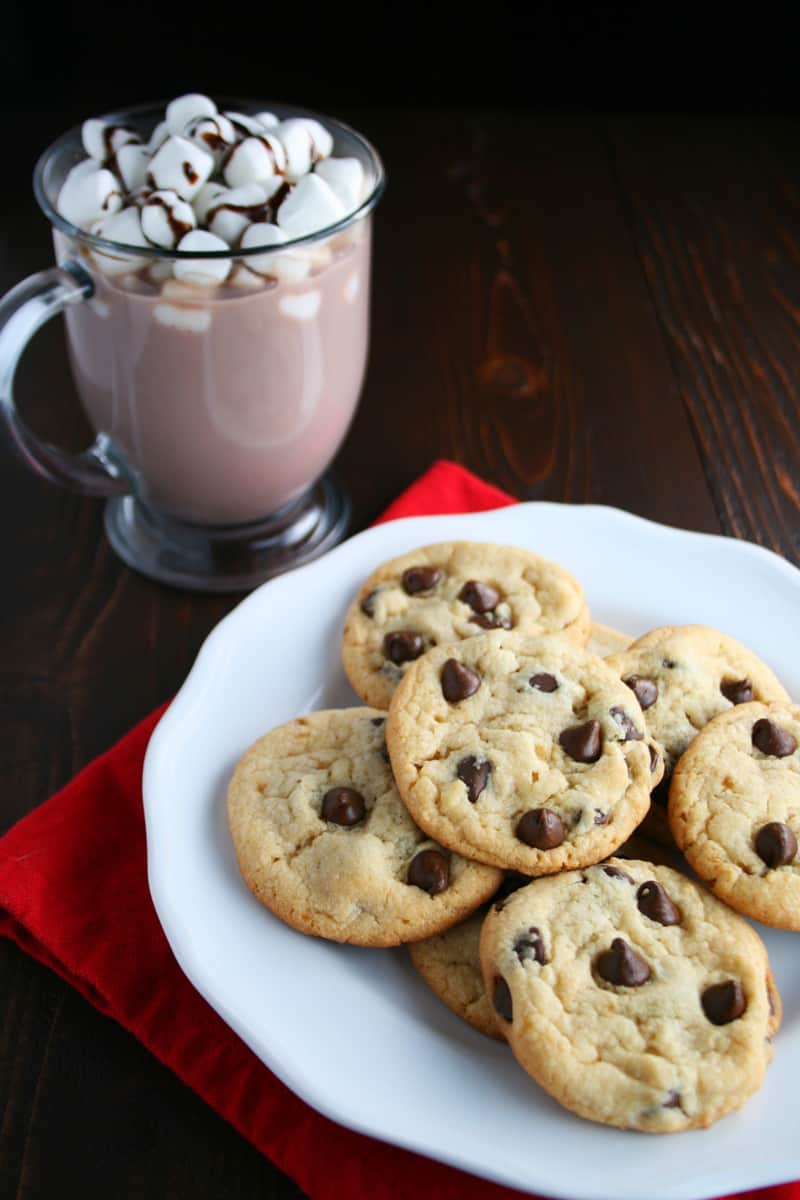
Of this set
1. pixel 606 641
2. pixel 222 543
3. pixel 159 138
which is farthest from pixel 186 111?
pixel 606 641

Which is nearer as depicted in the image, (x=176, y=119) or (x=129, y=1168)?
(x=129, y=1168)

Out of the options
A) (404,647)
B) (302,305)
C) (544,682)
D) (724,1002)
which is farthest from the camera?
(302,305)

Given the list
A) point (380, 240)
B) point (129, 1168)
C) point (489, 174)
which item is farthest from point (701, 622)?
point (489, 174)

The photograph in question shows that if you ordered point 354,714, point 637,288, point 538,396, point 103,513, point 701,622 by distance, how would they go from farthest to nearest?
point 637,288
point 538,396
point 103,513
point 701,622
point 354,714

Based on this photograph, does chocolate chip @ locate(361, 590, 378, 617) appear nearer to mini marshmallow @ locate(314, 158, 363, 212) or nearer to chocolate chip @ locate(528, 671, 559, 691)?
chocolate chip @ locate(528, 671, 559, 691)

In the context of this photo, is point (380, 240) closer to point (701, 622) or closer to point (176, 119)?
point (176, 119)

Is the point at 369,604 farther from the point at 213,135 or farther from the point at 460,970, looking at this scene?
the point at 213,135

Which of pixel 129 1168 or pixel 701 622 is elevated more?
pixel 701 622

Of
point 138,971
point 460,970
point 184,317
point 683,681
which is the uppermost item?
point 184,317
